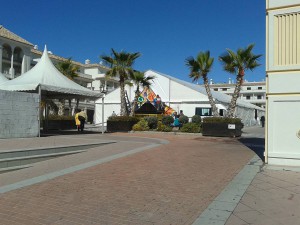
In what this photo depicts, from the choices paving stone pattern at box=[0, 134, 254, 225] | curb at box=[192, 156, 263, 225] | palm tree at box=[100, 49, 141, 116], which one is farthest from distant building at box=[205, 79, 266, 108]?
curb at box=[192, 156, 263, 225]

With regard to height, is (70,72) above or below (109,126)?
above

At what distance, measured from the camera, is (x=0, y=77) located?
1944cm

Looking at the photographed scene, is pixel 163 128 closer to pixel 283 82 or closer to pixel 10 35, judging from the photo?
pixel 283 82

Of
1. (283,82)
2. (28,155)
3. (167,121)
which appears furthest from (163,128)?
(283,82)

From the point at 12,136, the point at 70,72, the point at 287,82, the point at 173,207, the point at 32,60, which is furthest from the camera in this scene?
the point at 32,60

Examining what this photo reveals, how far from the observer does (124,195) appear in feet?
17.7

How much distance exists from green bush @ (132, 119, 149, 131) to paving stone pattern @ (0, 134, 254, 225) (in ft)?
45.7

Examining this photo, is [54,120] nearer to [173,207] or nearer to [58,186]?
[58,186]

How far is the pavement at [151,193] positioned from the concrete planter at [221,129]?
9.71 m

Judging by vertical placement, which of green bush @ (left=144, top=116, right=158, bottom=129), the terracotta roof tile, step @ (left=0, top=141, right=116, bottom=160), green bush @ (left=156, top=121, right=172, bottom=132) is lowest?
step @ (left=0, top=141, right=116, bottom=160)

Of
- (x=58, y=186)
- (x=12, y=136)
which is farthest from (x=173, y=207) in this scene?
(x=12, y=136)

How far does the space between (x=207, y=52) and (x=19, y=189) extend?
17.8 metres

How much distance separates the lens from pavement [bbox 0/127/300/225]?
4.32 m

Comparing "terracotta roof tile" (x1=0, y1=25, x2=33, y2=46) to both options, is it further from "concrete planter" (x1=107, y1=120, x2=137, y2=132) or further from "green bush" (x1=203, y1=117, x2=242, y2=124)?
"green bush" (x1=203, y1=117, x2=242, y2=124)
